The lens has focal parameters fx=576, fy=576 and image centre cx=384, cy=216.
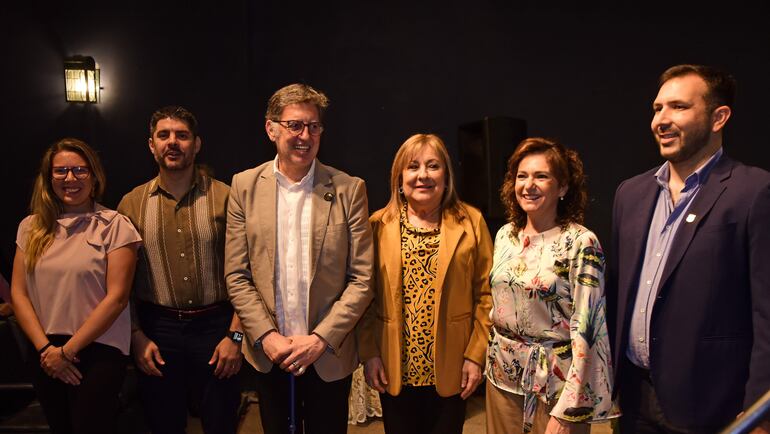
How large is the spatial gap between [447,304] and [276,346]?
0.63 m

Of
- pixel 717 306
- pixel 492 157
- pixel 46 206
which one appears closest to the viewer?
pixel 717 306

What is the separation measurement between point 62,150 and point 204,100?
210 centimetres

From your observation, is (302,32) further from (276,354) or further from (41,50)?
(276,354)

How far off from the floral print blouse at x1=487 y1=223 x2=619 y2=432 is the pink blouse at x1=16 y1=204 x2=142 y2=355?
146cm

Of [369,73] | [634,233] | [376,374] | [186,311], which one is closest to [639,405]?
[634,233]

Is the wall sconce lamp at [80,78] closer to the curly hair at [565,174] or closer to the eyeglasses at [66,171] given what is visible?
Answer: the eyeglasses at [66,171]

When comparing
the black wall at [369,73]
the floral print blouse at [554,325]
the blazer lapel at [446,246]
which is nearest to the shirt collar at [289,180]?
the blazer lapel at [446,246]

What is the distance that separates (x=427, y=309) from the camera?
212 centimetres

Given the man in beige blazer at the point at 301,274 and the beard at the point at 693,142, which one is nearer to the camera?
the beard at the point at 693,142

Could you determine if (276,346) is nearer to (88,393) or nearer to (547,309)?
(88,393)

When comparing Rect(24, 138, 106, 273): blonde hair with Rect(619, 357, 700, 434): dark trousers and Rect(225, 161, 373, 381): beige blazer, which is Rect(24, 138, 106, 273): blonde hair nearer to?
Rect(225, 161, 373, 381): beige blazer

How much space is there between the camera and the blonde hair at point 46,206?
7.47 ft

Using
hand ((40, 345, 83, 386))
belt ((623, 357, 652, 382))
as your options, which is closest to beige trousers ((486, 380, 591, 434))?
belt ((623, 357, 652, 382))

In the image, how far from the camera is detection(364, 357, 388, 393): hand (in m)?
2.13
